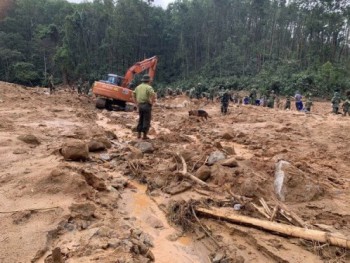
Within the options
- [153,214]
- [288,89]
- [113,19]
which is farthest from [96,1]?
[153,214]

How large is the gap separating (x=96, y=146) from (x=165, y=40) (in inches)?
1550

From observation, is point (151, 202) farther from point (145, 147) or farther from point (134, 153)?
point (145, 147)

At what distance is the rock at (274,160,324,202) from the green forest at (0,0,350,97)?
2912 centimetres

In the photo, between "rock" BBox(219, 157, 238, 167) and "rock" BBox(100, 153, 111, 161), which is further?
"rock" BBox(100, 153, 111, 161)

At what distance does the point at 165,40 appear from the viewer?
1735 inches

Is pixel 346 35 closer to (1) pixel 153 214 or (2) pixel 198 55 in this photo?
(2) pixel 198 55

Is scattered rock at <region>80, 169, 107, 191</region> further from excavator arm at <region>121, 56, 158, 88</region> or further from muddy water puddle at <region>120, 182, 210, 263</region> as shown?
excavator arm at <region>121, 56, 158, 88</region>

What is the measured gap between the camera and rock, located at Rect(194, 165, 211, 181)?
202 inches

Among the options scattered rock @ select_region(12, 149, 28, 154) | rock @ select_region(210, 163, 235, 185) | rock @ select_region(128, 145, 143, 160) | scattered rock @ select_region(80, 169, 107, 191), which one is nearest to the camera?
scattered rock @ select_region(80, 169, 107, 191)

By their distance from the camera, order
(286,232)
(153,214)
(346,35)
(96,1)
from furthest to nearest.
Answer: (96,1)
(346,35)
(153,214)
(286,232)

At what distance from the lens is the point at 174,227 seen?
393cm

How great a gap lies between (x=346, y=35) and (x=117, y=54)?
82.3 feet

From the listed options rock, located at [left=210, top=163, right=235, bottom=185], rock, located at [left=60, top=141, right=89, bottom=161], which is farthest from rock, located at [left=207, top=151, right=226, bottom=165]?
rock, located at [left=60, top=141, right=89, bottom=161]

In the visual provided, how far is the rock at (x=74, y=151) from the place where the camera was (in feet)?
18.0
